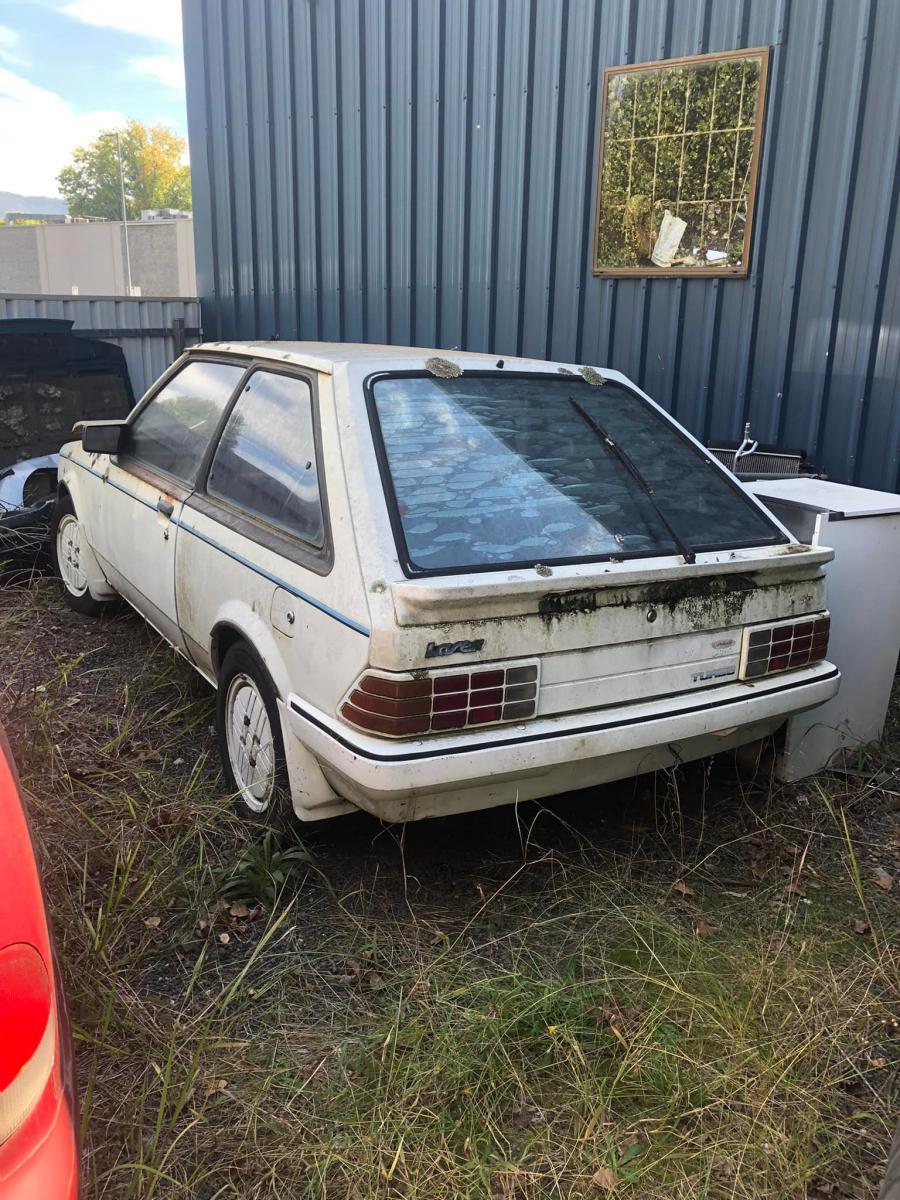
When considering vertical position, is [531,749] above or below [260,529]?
below

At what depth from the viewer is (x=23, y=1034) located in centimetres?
157

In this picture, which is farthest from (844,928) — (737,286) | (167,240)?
(167,240)

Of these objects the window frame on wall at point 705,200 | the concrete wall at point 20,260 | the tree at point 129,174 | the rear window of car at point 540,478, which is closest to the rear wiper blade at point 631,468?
the rear window of car at point 540,478

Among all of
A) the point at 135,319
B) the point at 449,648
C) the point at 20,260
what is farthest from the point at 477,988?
the point at 20,260

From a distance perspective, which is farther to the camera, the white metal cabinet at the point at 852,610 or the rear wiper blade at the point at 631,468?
the white metal cabinet at the point at 852,610

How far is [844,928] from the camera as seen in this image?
305 centimetres

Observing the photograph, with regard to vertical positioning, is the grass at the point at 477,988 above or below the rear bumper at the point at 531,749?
below

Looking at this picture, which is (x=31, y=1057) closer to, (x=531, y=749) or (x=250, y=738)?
(x=531, y=749)

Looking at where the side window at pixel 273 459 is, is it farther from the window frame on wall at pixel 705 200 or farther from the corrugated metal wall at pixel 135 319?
the corrugated metal wall at pixel 135 319

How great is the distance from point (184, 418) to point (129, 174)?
274 ft

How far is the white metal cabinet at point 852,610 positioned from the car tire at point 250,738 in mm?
2002

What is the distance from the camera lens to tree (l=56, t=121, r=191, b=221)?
76688 millimetres

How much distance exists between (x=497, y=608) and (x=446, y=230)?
18.2 ft

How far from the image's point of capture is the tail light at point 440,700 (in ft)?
8.66
